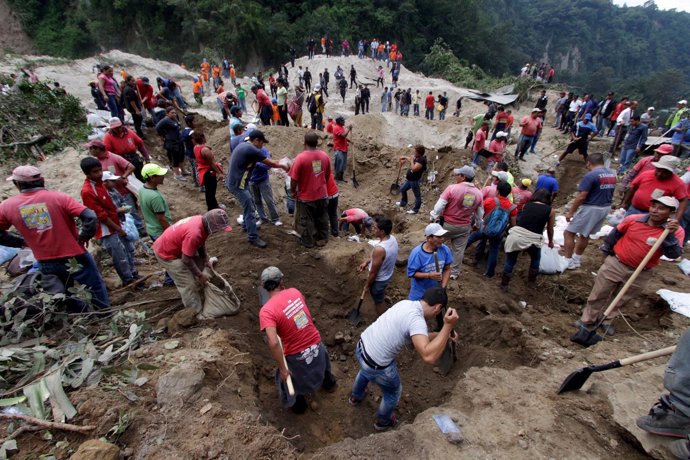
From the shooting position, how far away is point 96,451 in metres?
2.43

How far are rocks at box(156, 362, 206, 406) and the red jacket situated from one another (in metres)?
2.48

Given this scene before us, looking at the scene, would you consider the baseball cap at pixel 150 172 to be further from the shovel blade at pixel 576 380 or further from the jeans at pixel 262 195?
the shovel blade at pixel 576 380

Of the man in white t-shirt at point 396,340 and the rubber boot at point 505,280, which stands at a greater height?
the man in white t-shirt at point 396,340

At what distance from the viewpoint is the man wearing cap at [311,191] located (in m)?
5.64

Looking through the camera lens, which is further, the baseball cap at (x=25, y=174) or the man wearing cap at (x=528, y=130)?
the man wearing cap at (x=528, y=130)

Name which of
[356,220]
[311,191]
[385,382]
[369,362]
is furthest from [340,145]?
[385,382]

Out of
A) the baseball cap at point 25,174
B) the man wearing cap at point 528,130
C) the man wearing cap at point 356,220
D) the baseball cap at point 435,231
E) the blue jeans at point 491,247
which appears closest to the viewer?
the baseball cap at point 25,174

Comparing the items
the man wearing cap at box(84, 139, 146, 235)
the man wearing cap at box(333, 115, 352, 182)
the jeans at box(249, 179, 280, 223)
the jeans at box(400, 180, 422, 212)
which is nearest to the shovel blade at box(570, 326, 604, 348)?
the jeans at box(400, 180, 422, 212)

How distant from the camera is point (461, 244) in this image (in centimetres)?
574

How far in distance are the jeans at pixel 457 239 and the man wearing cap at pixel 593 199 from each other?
1.97m

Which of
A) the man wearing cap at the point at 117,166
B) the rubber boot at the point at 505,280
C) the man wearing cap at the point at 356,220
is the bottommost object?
the rubber boot at the point at 505,280

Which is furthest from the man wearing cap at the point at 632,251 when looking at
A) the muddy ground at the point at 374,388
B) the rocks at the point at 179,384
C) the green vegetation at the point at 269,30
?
the green vegetation at the point at 269,30

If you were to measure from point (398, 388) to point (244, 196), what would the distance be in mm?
3785

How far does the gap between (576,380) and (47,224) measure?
18.6 feet
